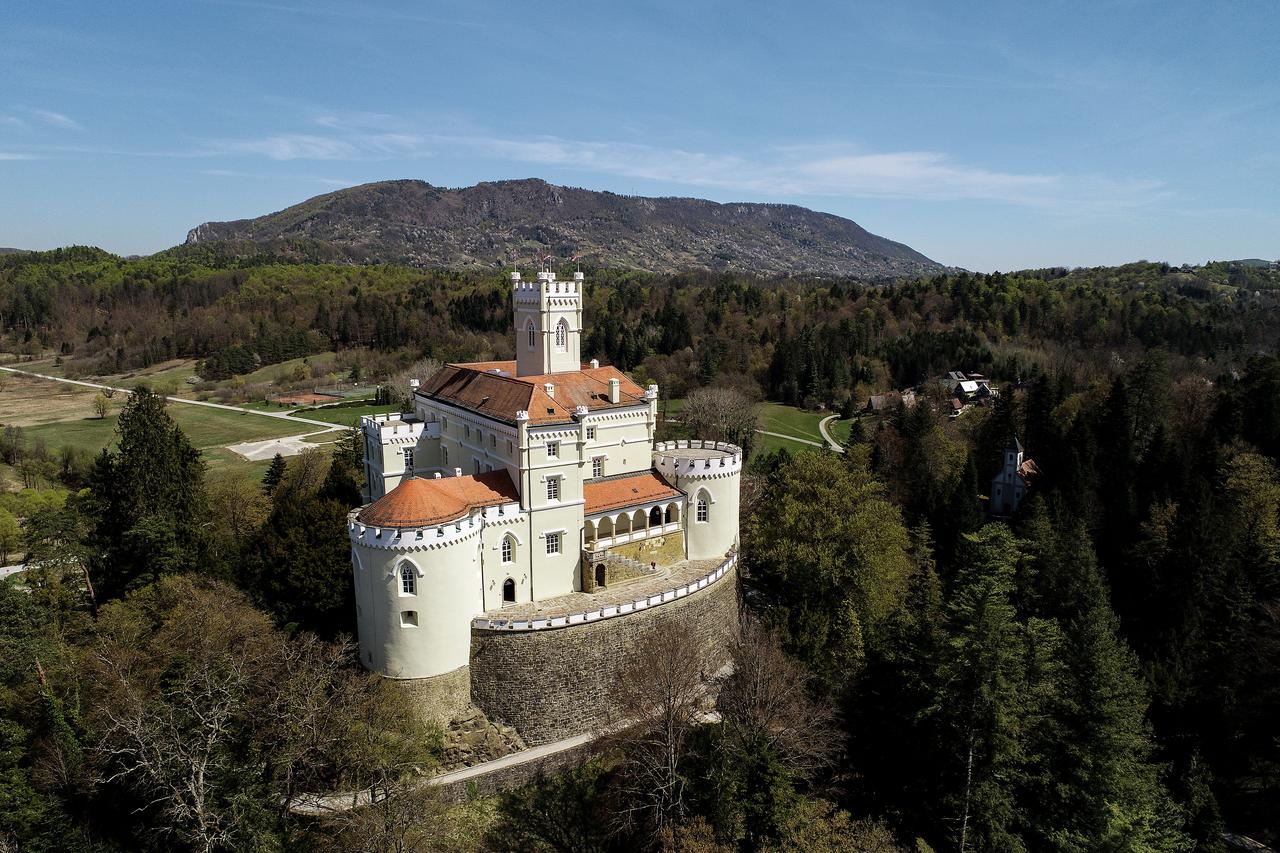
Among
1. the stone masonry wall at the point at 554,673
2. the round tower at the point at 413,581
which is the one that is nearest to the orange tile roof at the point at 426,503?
the round tower at the point at 413,581

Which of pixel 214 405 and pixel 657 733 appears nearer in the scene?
pixel 657 733

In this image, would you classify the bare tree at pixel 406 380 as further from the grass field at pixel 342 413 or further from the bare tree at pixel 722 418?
the bare tree at pixel 722 418

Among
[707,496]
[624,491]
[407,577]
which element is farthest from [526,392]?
[707,496]

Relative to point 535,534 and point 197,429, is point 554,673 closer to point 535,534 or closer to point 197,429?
point 535,534

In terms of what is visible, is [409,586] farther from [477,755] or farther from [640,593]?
[640,593]

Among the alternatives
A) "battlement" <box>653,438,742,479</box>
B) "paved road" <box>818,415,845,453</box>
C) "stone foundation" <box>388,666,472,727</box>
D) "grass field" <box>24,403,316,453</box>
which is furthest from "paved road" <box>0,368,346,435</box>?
"stone foundation" <box>388,666,472,727</box>

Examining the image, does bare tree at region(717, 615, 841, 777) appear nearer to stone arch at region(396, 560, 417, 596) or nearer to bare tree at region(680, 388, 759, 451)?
stone arch at region(396, 560, 417, 596)

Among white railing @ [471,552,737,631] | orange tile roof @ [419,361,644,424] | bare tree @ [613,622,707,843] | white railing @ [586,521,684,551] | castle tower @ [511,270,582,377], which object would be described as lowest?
bare tree @ [613,622,707,843]
